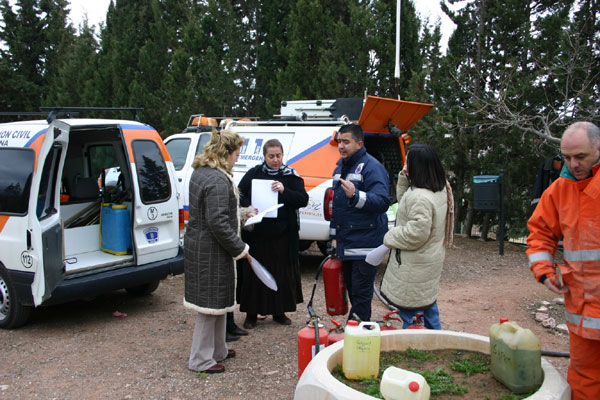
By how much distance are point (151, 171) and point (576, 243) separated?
4476 mm

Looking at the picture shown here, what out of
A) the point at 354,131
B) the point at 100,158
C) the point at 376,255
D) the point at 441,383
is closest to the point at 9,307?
the point at 100,158

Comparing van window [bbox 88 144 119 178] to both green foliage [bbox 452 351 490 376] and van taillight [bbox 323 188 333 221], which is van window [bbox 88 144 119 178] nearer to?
van taillight [bbox 323 188 333 221]

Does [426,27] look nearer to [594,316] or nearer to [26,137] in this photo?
[26,137]

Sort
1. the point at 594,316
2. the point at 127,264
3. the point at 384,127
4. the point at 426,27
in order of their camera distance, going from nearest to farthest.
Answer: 1. the point at 594,316
2. the point at 127,264
3. the point at 384,127
4. the point at 426,27

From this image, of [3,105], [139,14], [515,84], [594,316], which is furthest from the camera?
[3,105]

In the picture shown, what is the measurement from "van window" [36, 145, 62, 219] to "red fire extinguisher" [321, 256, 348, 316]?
2773 millimetres

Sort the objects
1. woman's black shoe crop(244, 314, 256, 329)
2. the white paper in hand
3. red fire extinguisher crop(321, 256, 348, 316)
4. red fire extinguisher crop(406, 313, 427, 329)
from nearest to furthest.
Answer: red fire extinguisher crop(406, 313, 427, 329)
the white paper in hand
red fire extinguisher crop(321, 256, 348, 316)
woman's black shoe crop(244, 314, 256, 329)

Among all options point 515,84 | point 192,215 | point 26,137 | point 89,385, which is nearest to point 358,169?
point 192,215

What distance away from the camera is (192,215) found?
13.6 feet

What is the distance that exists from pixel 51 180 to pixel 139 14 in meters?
16.9

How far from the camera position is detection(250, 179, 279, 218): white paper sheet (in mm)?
4961

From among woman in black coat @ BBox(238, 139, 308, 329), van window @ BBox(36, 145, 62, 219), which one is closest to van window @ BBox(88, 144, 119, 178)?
van window @ BBox(36, 145, 62, 219)

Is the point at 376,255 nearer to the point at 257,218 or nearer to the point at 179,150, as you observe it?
the point at 257,218

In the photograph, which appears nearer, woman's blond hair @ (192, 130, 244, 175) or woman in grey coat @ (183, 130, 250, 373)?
woman in grey coat @ (183, 130, 250, 373)
